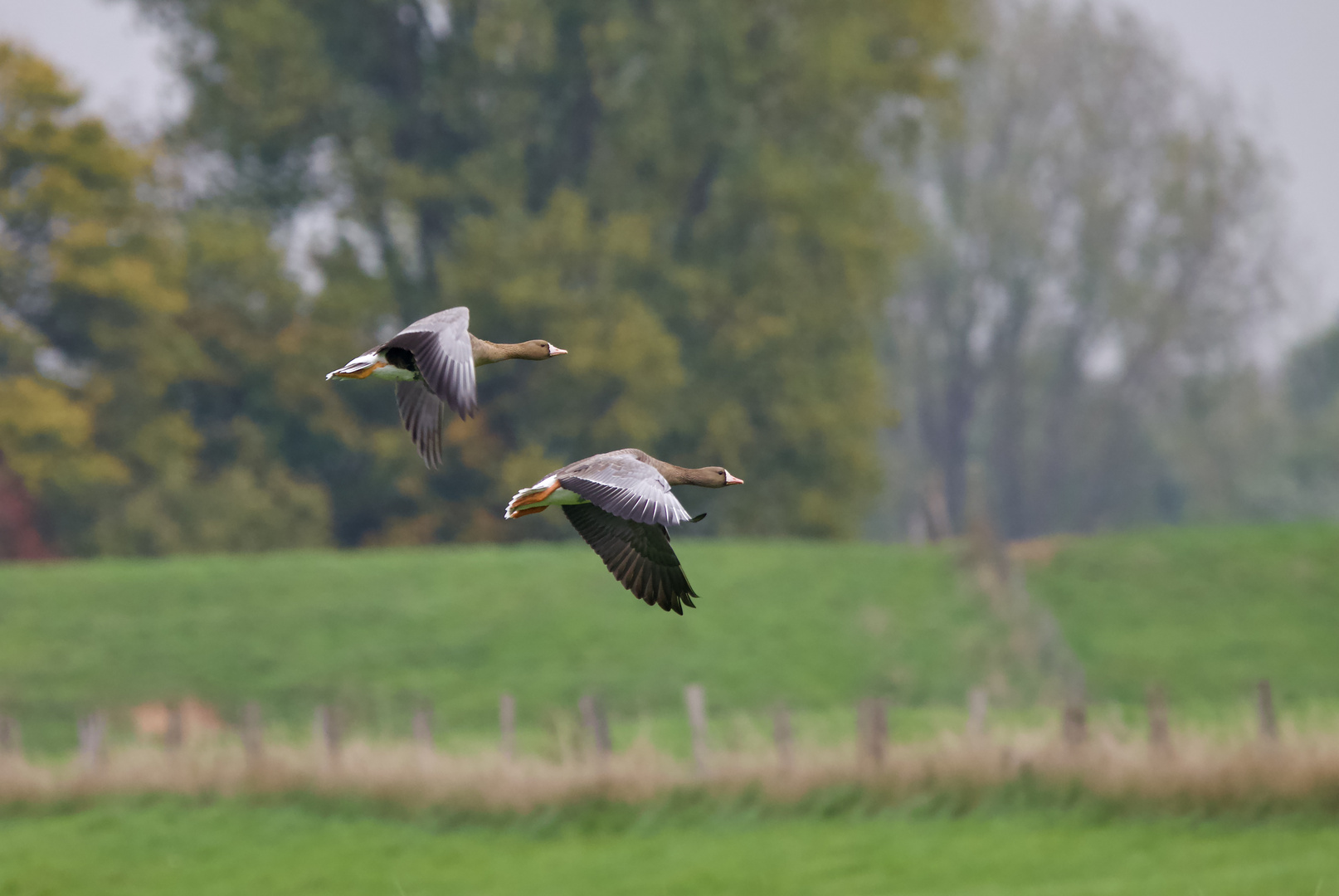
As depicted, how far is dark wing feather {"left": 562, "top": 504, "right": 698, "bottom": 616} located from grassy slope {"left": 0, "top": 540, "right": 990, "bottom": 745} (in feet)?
67.7

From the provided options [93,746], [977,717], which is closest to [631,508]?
[977,717]

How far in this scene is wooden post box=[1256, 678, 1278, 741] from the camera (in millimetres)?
19047

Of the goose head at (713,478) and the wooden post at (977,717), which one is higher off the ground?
the goose head at (713,478)

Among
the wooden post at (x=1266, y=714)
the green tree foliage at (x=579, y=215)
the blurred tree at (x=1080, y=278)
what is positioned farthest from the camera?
the blurred tree at (x=1080, y=278)

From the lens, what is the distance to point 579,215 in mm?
41094

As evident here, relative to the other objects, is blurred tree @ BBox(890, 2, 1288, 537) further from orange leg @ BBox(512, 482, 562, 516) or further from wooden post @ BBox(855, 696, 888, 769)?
orange leg @ BBox(512, 482, 562, 516)

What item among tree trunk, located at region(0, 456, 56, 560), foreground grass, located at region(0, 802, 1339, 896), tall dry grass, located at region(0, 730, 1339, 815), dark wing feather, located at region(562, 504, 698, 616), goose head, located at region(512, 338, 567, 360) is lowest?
foreground grass, located at region(0, 802, 1339, 896)

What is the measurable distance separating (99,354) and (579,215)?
1159cm

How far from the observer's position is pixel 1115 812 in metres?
19.0

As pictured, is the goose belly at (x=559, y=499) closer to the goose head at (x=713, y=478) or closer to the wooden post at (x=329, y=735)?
the goose head at (x=713, y=478)

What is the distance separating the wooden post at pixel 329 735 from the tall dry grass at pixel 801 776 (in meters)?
0.09

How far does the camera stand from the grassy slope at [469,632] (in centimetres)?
2941

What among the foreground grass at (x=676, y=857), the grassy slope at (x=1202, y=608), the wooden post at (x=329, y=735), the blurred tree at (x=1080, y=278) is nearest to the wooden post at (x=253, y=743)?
the wooden post at (x=329, y=735)

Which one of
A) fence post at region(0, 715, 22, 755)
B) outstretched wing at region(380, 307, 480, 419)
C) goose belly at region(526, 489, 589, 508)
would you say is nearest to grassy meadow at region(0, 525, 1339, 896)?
fence post at region(0, 715, 22, 755)
